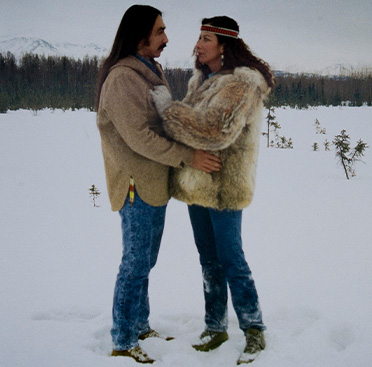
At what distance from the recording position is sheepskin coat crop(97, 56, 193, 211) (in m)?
1.82

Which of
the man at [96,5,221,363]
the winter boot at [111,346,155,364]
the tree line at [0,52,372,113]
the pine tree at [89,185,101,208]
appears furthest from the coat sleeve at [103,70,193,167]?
the tree line at [0,52,372,113]

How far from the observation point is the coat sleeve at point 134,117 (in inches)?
71.4

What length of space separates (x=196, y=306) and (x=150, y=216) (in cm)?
92

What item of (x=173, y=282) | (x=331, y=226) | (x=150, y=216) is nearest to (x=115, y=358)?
(x=150, y=216)

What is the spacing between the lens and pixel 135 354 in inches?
78.1

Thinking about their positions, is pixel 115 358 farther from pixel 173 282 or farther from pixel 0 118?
pixel 0 118

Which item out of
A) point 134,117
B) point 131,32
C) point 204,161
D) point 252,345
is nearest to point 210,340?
point 252,345

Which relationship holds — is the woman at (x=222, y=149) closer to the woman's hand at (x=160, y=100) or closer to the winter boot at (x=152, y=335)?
the woman's hand at (x=160, y=100)

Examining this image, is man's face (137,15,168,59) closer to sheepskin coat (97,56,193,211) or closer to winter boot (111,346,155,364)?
sheepskin coat (97,56,193,211)

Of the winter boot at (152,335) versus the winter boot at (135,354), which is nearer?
the winter boot at (135,354)

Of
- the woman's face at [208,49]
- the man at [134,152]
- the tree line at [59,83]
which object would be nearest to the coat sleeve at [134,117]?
the man at [134,152]

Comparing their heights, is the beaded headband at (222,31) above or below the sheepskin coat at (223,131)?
above

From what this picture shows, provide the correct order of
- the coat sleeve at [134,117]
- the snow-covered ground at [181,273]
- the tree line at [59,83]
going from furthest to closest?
the tree line at [59,83] → the snow-covered ground at [181,273] → the coat sleeve at [134,117]

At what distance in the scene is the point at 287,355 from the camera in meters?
2.00
